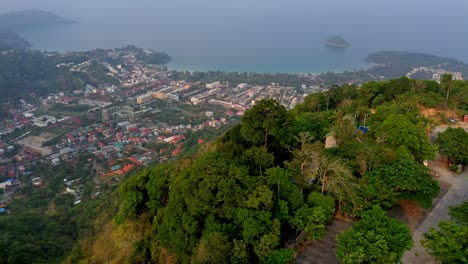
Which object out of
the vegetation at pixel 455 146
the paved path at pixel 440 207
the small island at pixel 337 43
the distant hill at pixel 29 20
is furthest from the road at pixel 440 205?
the distant hill at pixel 29 20

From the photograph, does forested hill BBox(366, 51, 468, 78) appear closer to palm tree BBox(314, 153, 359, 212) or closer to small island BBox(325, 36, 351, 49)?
small island BBox(325, 36, 351, 49)

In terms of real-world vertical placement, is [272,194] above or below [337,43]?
below

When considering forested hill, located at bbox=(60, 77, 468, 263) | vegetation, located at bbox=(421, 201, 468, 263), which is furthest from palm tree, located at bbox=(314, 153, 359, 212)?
vegetation, located at bbox=(421, 201, 468, 263)

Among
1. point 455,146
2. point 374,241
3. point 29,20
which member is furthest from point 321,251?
point 29,20

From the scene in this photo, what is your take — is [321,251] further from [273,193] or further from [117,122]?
[117,122]

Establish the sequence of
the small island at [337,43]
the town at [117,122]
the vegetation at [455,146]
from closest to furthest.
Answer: the vegetation at [455,146] < the town at [117,122] < the small island at [337,43]

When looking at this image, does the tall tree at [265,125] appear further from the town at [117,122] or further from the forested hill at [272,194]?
the town at [117,122]
